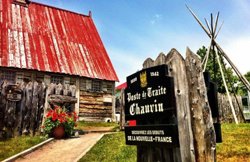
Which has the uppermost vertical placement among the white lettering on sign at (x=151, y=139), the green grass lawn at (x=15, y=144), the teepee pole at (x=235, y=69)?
the teepee pole at (x=235, y=69)

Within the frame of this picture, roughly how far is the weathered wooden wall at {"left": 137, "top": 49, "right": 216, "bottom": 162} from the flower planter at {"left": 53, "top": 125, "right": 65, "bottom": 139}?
382 inches

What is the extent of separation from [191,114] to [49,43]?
69.1 ft

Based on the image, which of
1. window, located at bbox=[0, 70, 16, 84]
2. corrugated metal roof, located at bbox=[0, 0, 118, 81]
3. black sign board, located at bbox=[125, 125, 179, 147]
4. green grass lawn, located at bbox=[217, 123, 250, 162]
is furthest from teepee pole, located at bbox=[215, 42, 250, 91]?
window, located at bbox=[0, 70, 16, 84]

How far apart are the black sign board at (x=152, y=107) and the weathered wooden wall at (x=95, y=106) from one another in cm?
1799

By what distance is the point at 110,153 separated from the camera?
9055mm

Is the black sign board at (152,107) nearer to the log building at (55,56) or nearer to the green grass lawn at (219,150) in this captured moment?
the green grass lawn at (219,150)

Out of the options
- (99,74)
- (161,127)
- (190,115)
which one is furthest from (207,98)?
(99,74)

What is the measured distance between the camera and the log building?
20.5 m

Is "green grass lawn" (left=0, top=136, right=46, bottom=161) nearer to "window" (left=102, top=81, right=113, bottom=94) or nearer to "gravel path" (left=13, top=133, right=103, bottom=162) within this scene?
"gravel path" (left=13, top=133, right=103, bottom=162)

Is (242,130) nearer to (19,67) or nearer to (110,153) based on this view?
(110,153)

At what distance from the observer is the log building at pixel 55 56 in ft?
67.4

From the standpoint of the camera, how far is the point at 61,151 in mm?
10312

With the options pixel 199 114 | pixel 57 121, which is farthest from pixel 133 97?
pixel 57 121

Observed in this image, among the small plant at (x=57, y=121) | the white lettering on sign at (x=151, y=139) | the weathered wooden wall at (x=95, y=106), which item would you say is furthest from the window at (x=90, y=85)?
the white lettering on sign at (x=151, y=139)
